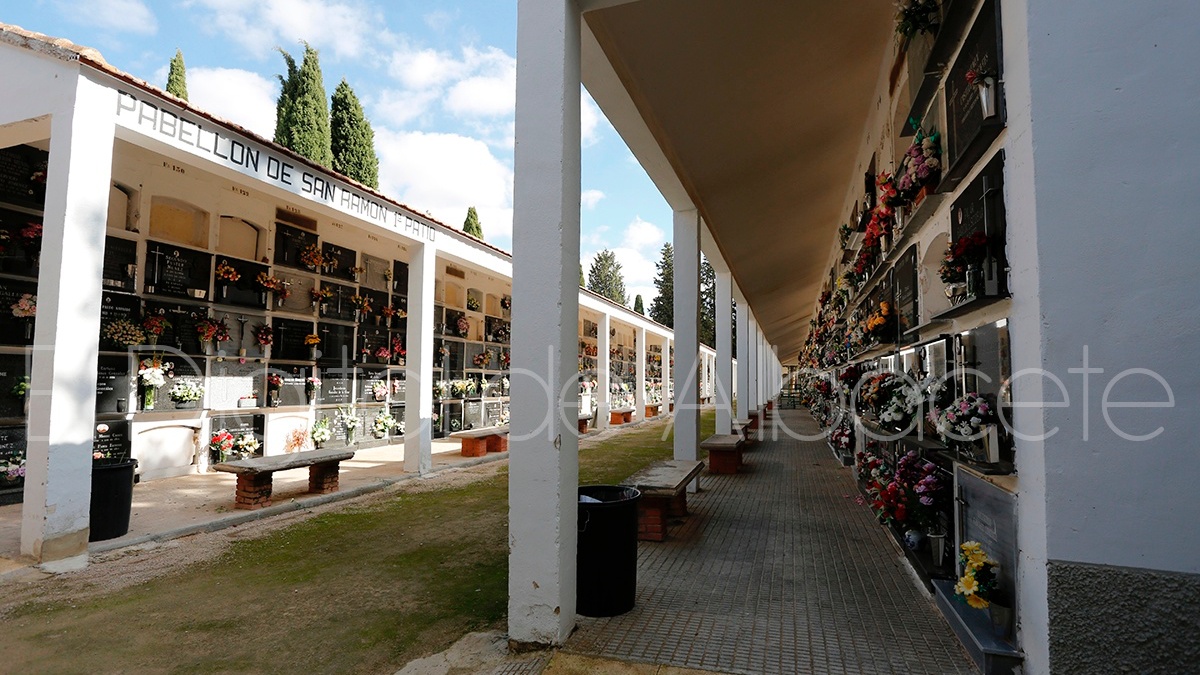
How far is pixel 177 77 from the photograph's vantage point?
578 inches

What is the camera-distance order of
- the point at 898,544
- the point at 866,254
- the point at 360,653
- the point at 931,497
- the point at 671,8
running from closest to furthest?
the point at 360,653 < the point at 931,497 < the point at 671,8 < the point at 898,544 < the point at 866,254

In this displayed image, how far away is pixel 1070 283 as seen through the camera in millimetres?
2293

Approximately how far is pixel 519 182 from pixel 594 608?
7.95 feet

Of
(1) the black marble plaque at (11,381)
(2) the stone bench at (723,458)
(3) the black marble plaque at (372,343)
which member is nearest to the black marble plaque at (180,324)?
(1) the black marble plaque at (11,381)

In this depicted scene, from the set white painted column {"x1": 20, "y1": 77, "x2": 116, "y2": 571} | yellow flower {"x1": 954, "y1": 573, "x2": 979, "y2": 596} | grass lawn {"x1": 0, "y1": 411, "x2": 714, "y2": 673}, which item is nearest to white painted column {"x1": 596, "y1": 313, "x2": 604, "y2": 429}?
grass lawn {"x1": 0, "y1": 411, "x2": 714, "y2": 673}

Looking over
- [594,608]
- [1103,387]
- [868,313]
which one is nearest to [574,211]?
[594,608]

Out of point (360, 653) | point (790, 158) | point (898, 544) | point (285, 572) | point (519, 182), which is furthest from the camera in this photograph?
point (790, 158)

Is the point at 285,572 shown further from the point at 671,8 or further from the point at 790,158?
the point at 790,158

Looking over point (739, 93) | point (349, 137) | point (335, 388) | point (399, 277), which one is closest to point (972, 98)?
point (739, 93)

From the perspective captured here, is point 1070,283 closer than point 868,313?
Yes

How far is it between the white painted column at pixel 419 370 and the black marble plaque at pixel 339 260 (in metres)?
2.18

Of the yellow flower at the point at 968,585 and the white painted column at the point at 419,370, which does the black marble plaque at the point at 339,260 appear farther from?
the yellow flower at the point at 968,585

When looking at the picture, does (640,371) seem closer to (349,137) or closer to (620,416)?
(620,416)

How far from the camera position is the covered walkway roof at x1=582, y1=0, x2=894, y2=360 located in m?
4.15
